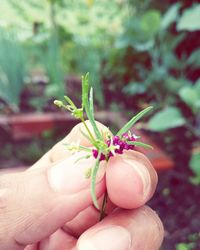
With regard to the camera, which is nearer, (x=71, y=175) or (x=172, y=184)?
(x=71, y=175)

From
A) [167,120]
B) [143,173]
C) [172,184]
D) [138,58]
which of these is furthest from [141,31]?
[143,173]

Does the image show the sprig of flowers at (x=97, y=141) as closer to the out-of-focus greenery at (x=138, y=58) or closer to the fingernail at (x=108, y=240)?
the fingernail at (x=108, y=240)

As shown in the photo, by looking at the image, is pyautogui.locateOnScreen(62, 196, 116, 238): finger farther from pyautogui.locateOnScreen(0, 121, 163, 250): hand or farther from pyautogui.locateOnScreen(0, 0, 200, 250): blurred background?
pyautogui.locateOnScreen(0, 0, 200, 250): blurred background

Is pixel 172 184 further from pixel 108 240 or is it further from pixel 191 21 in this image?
pixel 108 240

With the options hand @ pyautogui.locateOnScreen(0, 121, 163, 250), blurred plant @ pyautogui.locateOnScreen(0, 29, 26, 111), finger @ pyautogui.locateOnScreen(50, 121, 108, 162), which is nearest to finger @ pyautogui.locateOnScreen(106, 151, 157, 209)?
hand @ pyautogui.locateOnScreen(0, 121, 163, 250)

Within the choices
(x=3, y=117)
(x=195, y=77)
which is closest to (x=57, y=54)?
(x=3, y=117)

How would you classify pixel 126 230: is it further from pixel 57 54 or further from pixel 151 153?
pixel 57 54
